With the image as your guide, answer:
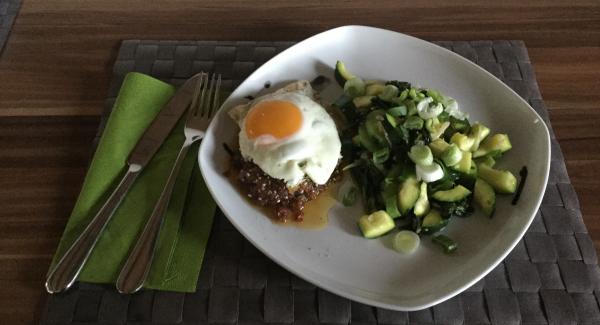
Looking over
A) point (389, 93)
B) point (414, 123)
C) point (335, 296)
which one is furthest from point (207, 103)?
point (335, 296)

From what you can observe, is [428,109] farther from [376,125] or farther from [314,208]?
[314,208]

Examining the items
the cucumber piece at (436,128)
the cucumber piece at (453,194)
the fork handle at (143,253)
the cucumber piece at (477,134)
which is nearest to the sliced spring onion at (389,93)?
the cucumber piece at (436,128)

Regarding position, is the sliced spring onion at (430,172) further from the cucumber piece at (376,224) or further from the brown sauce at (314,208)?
the brown sauce at (314,208)

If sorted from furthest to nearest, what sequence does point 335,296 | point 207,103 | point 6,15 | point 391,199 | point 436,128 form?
point 6,15
point 207,103
point 436,128
point 391,199
point 335,296

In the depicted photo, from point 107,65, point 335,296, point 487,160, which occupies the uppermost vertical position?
point 487,160

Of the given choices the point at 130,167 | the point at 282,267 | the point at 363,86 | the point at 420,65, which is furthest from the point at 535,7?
the point at 130,167

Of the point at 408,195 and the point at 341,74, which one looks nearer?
the point at 408,195

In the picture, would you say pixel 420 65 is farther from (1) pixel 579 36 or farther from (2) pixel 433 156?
(1) pixel 579 36

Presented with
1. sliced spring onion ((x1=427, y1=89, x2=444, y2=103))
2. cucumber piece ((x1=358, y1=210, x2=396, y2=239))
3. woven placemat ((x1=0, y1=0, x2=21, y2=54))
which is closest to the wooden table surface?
woven placemat ((x1=0, y1=0, x2=21, y2=54))
